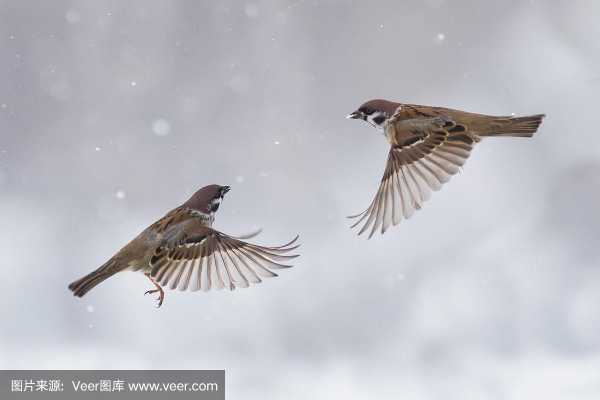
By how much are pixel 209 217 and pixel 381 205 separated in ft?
7.63

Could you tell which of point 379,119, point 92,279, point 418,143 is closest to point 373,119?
point 379,119

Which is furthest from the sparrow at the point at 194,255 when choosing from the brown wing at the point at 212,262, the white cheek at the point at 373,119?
the white cheek at the point at 373,119

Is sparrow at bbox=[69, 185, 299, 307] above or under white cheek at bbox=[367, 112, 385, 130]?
under

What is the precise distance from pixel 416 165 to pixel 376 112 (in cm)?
89

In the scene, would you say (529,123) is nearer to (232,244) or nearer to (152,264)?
(232,244)

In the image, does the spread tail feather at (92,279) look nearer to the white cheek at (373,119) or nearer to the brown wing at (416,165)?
the brown wing at (416,165)

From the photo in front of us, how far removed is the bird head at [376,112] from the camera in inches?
318

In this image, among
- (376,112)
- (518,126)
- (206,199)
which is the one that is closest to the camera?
(518,126)

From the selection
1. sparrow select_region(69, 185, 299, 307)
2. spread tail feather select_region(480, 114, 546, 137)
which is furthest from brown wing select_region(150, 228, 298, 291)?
spread tail feather select_region(480, 114, 546, 137)

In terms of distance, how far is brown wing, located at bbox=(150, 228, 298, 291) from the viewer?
800cm

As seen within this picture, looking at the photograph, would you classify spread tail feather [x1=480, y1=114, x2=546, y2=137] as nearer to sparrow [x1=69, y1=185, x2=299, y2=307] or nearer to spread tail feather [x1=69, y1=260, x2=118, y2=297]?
sparrow [x1=69, y1=185, x2=299, y2=307]

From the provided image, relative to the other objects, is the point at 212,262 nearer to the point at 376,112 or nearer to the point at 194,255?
the point at 194,255

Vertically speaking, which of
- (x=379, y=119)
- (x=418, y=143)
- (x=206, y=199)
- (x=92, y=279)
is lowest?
(x=92, y=279)

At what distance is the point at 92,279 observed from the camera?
25.5ft
